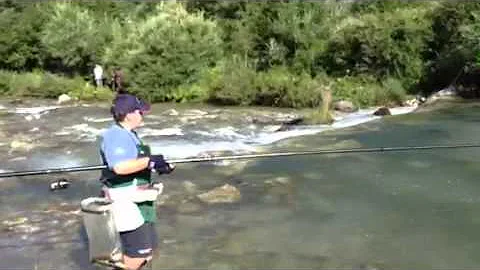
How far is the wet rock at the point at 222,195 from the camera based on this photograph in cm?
1073

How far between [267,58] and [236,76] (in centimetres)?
400

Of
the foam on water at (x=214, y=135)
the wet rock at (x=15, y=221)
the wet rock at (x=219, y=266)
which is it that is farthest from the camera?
the foam on water at (x=214, y=135)

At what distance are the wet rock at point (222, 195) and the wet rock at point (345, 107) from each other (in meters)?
11.7

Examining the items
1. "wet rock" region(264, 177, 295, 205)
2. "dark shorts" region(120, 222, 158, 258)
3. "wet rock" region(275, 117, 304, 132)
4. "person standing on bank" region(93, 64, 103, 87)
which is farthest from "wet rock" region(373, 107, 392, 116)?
"dark shorts" region(120, 222, 158, 258)

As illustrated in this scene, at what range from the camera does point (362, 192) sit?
35.6 feet

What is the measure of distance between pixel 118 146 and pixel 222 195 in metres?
5.48

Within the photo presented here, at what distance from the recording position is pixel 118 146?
18.4ft

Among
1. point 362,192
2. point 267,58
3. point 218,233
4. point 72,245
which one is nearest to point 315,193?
point 362,192

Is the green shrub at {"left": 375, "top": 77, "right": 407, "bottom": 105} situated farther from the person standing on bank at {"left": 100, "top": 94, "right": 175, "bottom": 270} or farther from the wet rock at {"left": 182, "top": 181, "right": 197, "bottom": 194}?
the person standing on bank at {"left": 100, "top": 94, "right": 175, "bottom": 270}

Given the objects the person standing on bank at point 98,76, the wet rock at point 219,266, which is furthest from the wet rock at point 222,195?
the person standing on bank at point 98,76

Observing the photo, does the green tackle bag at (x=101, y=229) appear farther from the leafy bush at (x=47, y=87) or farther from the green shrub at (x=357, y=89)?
the leafy bush at (x=47, y=87)

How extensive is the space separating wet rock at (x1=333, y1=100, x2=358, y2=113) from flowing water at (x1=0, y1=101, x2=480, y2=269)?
15.0ft

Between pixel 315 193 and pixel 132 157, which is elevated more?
pixel 132 157

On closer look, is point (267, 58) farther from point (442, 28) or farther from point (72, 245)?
point (72, 245)
